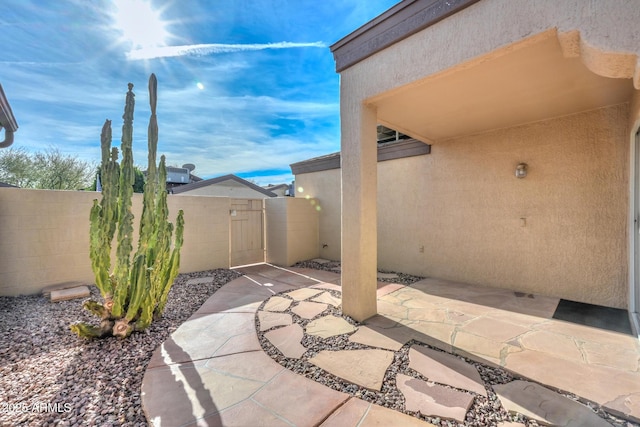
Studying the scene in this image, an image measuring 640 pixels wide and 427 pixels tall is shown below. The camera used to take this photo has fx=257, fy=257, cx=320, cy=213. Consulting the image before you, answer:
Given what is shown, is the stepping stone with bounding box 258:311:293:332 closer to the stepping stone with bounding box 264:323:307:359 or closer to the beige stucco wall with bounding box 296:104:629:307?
the stepping stone with bounding box 264:323:307:359

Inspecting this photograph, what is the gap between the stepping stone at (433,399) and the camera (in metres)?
2.04

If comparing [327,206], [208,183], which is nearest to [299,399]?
[327,206]

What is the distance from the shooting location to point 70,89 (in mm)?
8414

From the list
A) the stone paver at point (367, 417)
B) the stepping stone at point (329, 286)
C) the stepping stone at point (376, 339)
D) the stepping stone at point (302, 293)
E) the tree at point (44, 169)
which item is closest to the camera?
the stone paver at point (367, 417)

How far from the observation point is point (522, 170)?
5160mm

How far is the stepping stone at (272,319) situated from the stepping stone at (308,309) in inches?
8.8

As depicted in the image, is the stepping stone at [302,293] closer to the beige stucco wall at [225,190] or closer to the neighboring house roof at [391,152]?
the neighboring house roof at [391,152]

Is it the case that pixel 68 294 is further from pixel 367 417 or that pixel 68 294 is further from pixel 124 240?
pixel 367 417

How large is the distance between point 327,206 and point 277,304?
480 cm

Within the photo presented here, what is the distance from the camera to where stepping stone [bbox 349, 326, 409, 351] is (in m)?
3.16

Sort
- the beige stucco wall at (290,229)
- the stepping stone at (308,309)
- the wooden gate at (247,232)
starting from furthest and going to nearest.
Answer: the beige stucco wall at (290,229) < the wooden gate at (247,232) < the stepping stone at (308,309)

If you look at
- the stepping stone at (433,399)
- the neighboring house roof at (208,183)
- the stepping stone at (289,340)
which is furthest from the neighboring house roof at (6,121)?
the neighboring house roof at (208,183)

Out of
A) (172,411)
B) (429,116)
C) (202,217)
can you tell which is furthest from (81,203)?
(429,116)

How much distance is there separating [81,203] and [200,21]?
5.08 m
